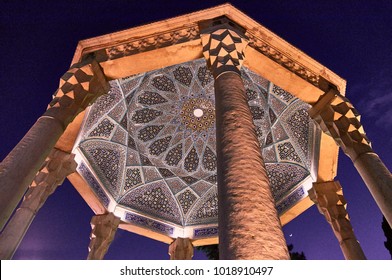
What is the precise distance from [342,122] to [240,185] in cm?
385

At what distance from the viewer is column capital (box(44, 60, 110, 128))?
15.8ft

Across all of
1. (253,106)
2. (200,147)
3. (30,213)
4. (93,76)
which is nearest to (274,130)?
(253,106)

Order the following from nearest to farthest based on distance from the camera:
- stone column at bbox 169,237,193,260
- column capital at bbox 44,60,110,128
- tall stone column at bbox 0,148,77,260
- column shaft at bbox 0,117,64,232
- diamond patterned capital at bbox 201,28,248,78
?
column shaft at bbox 0,117,64,232 → diamond patterned capital at bbox 201,28,248,78 → column capital at bbox 44,60,110,128 → tall stone column at bbox 0,148,77,260 → stone column at bbox 169,237,193,260

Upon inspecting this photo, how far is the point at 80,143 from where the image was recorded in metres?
8.66

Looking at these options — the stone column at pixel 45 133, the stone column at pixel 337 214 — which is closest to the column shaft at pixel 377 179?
the stone column at pixel 337 214

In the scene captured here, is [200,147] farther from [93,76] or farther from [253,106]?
[93,76]

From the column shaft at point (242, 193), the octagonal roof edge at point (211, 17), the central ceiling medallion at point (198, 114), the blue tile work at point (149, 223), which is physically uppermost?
the central ceiling medallion at point (198, 114)

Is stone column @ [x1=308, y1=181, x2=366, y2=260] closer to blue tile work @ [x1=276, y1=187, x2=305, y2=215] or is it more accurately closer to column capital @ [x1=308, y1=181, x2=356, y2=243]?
column capital @ [x1=308, y1=181, x2=356, y2=243]

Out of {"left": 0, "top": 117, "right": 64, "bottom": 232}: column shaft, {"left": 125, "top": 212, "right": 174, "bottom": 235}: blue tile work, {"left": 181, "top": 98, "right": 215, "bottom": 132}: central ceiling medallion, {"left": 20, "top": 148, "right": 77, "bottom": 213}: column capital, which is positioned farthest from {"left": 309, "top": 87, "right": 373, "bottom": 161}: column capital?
{"left": 125, "top": 212, "right": 174, "bottom": 235}: blue tile work

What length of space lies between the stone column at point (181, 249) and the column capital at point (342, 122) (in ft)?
20.6

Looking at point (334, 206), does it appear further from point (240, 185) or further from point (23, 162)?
point (23, 162)

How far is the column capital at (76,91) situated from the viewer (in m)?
4.82

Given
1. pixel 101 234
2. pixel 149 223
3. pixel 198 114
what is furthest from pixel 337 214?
pixel 101 234

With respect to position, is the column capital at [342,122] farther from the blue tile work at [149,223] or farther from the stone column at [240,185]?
the blue tile work at [149,223]
